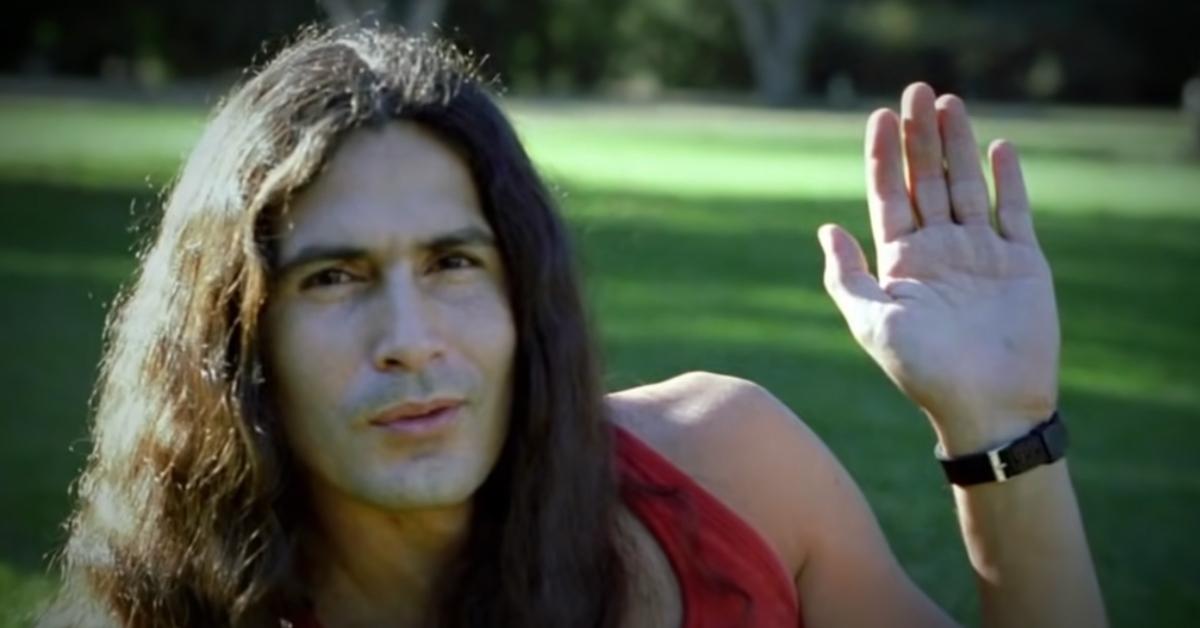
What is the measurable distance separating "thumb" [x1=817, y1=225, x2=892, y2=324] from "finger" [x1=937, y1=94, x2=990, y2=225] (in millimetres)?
135

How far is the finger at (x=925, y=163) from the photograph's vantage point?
2.78 m

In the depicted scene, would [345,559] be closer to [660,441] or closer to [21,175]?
[660,441]

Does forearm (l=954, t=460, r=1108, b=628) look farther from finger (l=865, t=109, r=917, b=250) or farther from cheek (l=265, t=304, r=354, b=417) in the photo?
cheek (l=265, t=304, r=354, b=417)

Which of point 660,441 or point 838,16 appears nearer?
point 660,441

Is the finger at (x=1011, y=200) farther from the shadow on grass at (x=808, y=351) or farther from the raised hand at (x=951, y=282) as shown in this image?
the shadow on grass at (x=808, y=351)

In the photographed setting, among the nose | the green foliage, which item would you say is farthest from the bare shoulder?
the green foliage

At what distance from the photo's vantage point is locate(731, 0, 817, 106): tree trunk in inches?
2153

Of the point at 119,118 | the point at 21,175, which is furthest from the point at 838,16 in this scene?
the point at 21,175

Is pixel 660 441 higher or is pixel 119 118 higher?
pixel 660 441

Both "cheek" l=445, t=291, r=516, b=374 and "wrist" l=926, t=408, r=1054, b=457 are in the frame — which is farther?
"wrist" l=926, t=408, r=1054, b=457

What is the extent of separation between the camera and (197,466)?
2.66 meters

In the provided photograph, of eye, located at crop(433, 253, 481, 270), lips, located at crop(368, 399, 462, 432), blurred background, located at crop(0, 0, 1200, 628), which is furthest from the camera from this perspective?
blurred background, located at crop(0, 0, 1200, 628)

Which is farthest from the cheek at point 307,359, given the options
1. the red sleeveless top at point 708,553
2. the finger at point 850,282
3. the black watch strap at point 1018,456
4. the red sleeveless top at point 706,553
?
the black watch strap at point 1018,456

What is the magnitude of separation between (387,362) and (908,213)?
2.44ft
